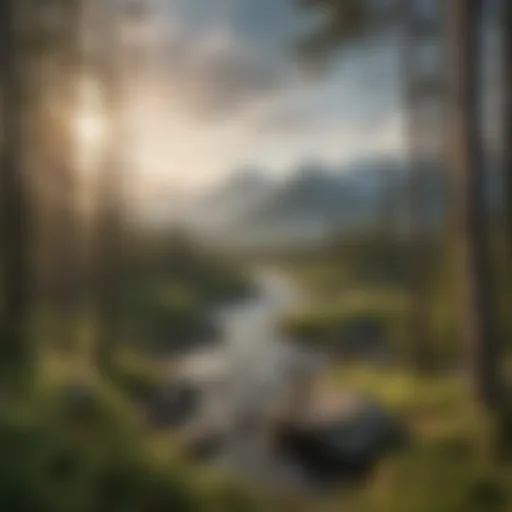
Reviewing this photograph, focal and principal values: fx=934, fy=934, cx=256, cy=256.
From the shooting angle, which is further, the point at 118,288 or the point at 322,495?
the point at 118,288

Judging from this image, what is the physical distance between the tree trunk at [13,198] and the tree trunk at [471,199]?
704 mm

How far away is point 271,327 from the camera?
1.45 metres

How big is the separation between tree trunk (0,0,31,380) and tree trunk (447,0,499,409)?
2.31ft

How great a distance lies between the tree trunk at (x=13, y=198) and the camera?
153cm

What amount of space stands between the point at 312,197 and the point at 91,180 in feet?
1.20

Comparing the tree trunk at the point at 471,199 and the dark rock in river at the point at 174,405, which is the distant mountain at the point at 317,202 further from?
the dark rock in river at the point at 174,405

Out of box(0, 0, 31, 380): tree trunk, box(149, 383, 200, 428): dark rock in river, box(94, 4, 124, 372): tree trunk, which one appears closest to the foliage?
box(149, 383, 200, 428): dark rock in river

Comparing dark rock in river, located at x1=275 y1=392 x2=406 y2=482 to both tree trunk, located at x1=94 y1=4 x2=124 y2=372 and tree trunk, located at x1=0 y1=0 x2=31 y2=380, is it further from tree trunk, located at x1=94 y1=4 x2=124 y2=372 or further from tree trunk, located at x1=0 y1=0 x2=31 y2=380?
tree trunk, located at x1=0 y1=0 x2=31 y2=380

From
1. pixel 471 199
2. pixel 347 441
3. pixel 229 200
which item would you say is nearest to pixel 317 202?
pixel 229 200

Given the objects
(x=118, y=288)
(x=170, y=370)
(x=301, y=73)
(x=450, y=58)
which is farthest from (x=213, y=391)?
(x=450, y=58)

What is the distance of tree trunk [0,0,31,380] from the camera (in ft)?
5.01

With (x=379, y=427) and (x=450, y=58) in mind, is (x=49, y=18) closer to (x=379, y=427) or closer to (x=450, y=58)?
(x=450, y=58)

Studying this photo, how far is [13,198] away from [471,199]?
2.45 ft

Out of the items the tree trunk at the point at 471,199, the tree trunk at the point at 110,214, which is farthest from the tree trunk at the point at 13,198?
the tree trunk at the point at 471,199
